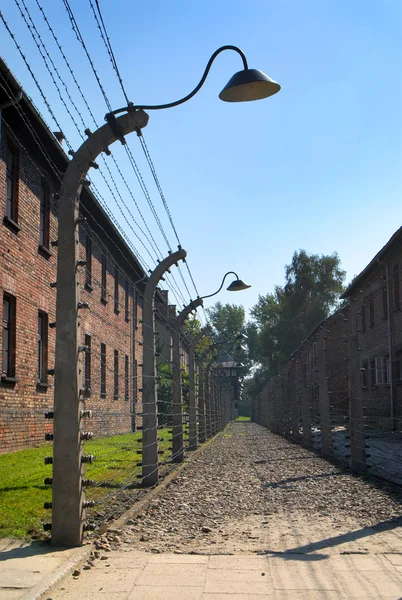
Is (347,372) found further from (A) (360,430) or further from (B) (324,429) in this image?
(B) (324,429)

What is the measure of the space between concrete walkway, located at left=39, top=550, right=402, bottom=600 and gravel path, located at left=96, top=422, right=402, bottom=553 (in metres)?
0.42

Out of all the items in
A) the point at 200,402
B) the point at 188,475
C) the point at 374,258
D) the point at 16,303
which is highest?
the point at 374,258

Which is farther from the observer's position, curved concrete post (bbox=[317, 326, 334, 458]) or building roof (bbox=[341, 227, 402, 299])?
building roof (bbox=[341, 227, 402, 299])

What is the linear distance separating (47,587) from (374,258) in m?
25.2

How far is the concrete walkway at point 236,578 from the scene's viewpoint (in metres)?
4.68

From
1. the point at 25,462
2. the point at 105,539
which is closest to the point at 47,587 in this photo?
the point at 105,539

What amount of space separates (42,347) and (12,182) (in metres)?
3.86

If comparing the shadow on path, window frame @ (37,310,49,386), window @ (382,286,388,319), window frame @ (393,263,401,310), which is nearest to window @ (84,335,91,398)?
window frame @ (37,310,49,386)

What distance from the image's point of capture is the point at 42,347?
55.6 ft

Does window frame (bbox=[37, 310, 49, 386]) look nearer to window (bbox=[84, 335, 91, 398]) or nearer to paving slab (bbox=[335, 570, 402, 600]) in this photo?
window (bbox=[84, 335, 91, 398])

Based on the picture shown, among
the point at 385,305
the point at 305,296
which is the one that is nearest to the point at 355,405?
the point at 385,305

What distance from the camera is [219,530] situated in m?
7.18

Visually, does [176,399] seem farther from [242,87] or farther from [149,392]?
[242,87]

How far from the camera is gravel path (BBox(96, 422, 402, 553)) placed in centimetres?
640
